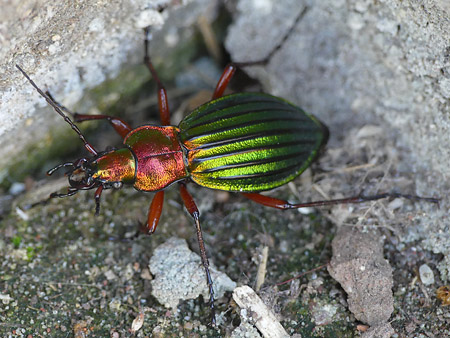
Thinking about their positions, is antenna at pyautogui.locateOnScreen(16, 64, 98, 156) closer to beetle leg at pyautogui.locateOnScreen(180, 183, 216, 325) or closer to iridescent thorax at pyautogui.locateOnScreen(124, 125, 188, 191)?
iridescent thorax at pyautogui.locateOnScreen(124, 125, 188, 191)

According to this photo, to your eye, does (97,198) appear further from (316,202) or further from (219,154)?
(316,202)

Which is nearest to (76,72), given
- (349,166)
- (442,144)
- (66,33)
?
(66,33)

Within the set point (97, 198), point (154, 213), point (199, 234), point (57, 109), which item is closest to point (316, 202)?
point (199, 234)

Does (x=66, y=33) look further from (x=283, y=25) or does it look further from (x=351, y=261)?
(x=351, y=261)

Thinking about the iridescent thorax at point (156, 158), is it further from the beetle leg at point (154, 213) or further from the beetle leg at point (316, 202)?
the beetle leg at point (316, 202)

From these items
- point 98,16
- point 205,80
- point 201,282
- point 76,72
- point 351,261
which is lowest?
point 351,261

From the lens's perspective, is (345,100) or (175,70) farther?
(175,70)
